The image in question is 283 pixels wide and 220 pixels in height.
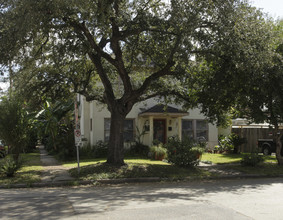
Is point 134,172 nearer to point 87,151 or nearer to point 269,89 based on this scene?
point 269,89

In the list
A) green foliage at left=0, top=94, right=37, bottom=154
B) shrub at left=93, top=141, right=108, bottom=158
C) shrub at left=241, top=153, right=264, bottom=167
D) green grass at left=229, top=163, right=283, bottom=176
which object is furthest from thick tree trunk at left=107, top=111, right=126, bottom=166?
shrub at left=241, top=153, right=264, bottom=167

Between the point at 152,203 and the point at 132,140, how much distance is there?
1368 centimetres

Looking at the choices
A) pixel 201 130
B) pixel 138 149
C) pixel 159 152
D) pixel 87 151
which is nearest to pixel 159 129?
pixel 138 149

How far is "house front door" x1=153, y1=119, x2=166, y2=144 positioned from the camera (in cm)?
2159

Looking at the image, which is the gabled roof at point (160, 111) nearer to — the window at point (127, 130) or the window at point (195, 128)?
the window at point (127, 130)

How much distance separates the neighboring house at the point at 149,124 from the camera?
66.9 ft

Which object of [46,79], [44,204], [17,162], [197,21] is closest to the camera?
[44,204]

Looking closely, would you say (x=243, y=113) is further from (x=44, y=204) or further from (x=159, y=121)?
(x=44, y=204)

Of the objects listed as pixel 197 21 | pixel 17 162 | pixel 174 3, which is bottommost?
pixel 17 162

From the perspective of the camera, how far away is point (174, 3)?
34.9 ft

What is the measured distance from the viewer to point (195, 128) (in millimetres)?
23266

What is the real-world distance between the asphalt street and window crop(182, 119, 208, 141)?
13485mm

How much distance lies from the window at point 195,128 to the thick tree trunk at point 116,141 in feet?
35.8

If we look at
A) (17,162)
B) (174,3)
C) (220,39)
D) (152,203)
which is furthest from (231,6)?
(17,162)
